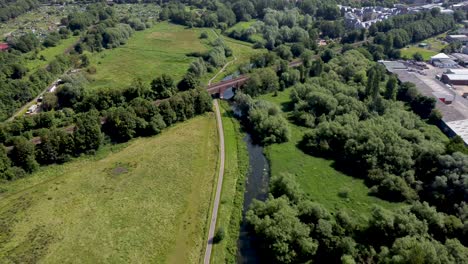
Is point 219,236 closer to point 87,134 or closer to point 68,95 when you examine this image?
point 87,134

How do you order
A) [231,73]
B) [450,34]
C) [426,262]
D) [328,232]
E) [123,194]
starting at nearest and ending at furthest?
1. [426,262]
2. [328,232]
3. [123,194]
4. [231,73]
5. [450,34]

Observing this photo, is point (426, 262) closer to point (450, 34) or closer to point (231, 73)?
point (231, 73)

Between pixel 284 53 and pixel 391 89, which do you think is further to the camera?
pixel 284 53

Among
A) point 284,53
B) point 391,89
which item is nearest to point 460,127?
point 391,89

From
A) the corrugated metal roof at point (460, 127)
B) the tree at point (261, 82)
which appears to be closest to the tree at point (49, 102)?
the tree at point (261, 82)

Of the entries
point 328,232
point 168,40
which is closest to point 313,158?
point 328,232

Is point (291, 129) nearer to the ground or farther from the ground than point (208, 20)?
nearer to the ground

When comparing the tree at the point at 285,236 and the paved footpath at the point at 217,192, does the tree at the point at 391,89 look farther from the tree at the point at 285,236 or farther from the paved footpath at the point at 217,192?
the tree at the point at 285,236
